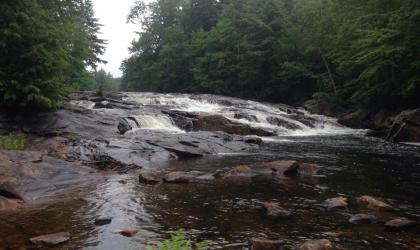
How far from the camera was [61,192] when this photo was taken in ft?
33.9

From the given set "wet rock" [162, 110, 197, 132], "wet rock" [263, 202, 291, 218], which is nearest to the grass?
"wet rock" [263, 202, 291, 218]

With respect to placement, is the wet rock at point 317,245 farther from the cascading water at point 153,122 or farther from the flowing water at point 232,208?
the cascading water at point 153,122

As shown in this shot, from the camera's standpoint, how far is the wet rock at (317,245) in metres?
6.21

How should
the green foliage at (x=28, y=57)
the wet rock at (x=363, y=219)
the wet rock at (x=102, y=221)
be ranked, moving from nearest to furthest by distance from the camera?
the wet rock at (x=102, y=221) → the wet rock at (x=363, y=219) → the green foliage at (x=28, y=57)

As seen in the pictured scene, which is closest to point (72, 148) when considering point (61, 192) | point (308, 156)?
point (61, 192)

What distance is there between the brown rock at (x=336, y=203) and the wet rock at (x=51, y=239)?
5.21 meters

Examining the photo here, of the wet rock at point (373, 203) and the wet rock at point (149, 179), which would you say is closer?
the wet rock at point (373, 203)

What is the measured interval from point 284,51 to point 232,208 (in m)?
37.7

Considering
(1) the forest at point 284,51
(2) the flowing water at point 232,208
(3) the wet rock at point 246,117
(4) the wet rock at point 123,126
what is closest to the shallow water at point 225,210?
(2) the flowing water at point 232,208

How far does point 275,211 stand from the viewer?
26.9 feet

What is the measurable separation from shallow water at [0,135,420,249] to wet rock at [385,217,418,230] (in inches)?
5.9

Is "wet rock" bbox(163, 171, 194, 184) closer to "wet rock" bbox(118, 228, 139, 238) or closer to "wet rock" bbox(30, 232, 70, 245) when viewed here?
"wet rock" bbox(118, 228, 139, 238)

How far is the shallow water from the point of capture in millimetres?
6930

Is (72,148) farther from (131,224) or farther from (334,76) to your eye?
(334,76)
